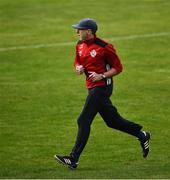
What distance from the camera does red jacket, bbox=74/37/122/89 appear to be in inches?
545

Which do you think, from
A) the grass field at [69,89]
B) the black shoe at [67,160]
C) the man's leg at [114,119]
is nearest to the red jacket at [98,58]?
the man's leg at [114,119]

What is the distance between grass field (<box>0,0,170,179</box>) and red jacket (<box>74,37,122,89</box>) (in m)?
1.57

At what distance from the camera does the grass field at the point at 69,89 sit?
48.1 ft

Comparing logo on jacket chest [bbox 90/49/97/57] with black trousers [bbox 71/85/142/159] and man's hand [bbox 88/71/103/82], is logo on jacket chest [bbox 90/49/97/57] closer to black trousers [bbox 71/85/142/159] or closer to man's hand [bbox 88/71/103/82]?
man's hand [bbox 88/71/103/82]

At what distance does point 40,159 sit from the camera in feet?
48.8

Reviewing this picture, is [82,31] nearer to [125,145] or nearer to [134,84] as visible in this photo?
[125,145]

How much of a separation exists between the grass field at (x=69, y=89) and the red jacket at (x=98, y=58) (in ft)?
5.16

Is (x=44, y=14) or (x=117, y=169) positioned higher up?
(x=117, y=169)

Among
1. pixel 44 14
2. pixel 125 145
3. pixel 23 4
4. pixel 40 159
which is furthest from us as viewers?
pixel 23 4

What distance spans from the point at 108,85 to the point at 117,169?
1.33 meters

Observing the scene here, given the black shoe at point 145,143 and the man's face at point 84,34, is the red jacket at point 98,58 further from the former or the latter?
the black shoe at point 145,143

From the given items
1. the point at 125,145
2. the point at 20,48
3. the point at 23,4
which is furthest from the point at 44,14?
the point at 125,145

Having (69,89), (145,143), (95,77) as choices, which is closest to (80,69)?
(95,77)

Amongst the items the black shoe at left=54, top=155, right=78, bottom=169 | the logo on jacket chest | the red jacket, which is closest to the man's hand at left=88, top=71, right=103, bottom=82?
the red jacket
